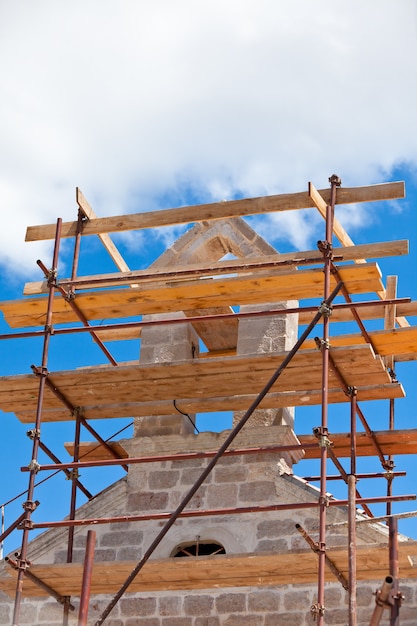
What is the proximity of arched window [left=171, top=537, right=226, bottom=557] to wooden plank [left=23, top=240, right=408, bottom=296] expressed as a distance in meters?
2.62

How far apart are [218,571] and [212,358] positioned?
2.23 m

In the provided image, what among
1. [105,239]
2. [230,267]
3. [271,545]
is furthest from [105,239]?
[271,545]

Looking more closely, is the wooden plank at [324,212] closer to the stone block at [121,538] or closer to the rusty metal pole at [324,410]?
the rusty metal pole at [324,410]

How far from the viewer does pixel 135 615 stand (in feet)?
48.7

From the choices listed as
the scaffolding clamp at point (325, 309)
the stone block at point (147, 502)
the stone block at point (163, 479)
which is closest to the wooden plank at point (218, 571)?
the stone block at point (147, 502)

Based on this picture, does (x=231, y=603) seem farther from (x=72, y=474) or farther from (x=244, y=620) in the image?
(x=72, y=474)

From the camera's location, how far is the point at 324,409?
45.4ft

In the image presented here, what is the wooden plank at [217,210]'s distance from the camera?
15570 millimetres

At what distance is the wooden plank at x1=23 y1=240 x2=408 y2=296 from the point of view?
49.2 feet

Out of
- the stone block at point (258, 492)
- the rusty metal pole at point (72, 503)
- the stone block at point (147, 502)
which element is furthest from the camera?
the stone block at point (147, 502)

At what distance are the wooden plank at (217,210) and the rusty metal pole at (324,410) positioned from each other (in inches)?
9.5

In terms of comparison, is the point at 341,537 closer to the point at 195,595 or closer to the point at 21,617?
the point at 195,595

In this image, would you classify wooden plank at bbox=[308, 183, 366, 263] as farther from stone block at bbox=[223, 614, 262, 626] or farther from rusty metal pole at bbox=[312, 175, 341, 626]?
stone block at bbox=[223, 614, 262, 626]

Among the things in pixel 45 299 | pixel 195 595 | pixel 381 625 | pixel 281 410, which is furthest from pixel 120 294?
pixel 381 625
